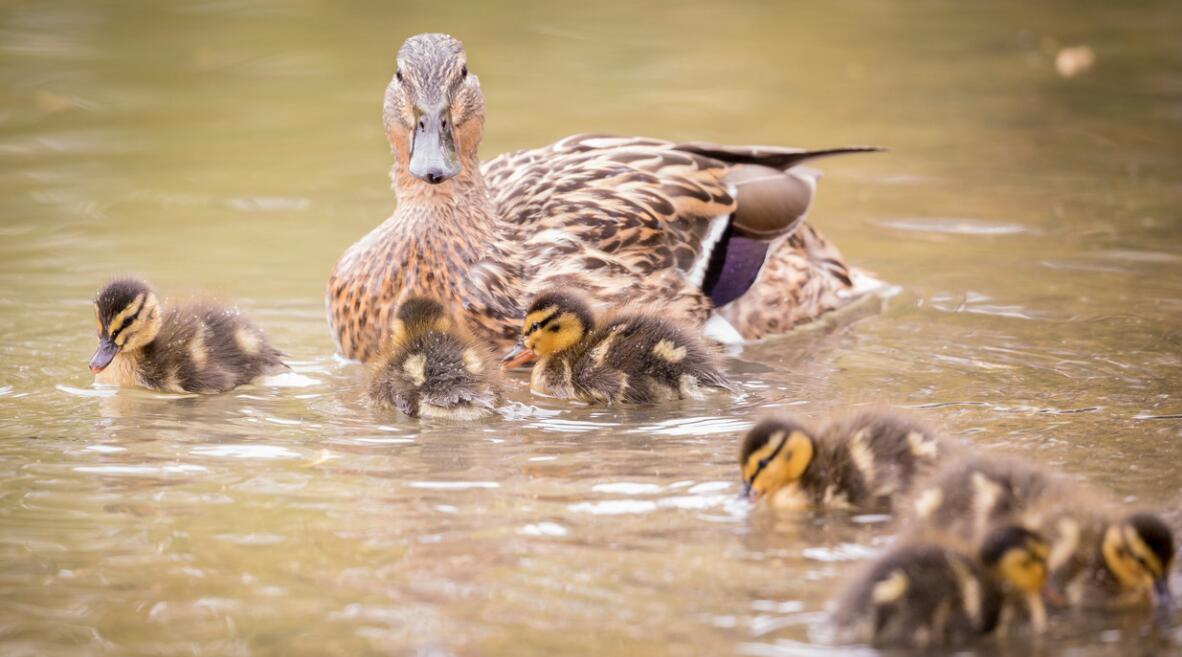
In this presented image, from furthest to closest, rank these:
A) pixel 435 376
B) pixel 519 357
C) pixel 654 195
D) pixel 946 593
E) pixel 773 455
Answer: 1. pixel 654 195
2. pixel 519 357
3. pixel 435 376
4. pixel 773 455
5. pixel 946 593

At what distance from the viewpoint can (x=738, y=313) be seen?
5.76 metres

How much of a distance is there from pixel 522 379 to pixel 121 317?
1.18m

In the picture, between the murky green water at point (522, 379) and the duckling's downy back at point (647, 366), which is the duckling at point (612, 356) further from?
the murky green water at point (522, 379)

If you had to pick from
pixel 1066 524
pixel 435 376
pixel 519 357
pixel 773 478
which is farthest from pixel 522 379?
pixel 1066 524

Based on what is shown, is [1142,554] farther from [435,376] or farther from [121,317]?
[121,317]

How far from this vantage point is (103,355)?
16.2ft

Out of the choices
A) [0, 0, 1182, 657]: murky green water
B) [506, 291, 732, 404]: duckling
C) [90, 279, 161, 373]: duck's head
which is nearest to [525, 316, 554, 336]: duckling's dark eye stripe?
[506, 291, 732, 404]: duckling

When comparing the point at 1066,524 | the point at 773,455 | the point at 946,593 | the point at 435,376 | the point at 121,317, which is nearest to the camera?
the point at 946,593

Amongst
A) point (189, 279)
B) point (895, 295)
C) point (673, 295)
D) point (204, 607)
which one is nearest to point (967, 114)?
point (895, 295)

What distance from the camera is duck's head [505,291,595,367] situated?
4887 mm

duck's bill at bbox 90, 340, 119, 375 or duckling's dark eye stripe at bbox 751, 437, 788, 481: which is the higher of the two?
duckling's dark eye stripe at bbox 751, 437, 788, 481

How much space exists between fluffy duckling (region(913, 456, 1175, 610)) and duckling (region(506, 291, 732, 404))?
1.34 m

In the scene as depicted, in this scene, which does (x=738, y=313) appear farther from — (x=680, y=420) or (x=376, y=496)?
(x=376, y=496)

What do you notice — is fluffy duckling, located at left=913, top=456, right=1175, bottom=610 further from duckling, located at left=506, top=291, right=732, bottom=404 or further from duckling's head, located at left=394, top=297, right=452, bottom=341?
duckling's head, located at left=394, top=297, right=452, bottom=341
